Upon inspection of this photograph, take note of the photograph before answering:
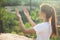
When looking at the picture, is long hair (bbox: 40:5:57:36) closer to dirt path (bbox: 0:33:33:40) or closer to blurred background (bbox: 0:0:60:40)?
blurred background (bbox: 0:0:60:40)

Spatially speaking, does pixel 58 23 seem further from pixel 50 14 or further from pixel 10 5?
pixel 10 5

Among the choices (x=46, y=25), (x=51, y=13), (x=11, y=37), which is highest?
(x=51, y=13)

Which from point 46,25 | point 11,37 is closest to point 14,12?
point 11,37

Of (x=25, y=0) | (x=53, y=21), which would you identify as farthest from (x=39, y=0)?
(x=53, y=21)

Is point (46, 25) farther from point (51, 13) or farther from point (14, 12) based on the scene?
point (14, 12)

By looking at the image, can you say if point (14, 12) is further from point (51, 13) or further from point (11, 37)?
point (51, 13)

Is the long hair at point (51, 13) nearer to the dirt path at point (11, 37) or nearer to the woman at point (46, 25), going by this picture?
the woman at point (46, 25)

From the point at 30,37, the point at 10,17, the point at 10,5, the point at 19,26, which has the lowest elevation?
the point at 30,37

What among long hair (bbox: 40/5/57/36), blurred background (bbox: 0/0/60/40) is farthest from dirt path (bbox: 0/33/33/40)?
long hair (bbox: 40/5/57/36)

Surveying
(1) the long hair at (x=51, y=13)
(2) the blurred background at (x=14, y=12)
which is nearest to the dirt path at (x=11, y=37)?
(2) the blurred background at (x=14, y=12)

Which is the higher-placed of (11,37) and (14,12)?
(14,12)

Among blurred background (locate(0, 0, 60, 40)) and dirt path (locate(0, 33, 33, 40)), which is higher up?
blurred background (locate(0, 0, 60, 40))

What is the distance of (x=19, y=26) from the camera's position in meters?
1.55

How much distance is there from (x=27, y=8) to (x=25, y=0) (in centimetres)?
9
